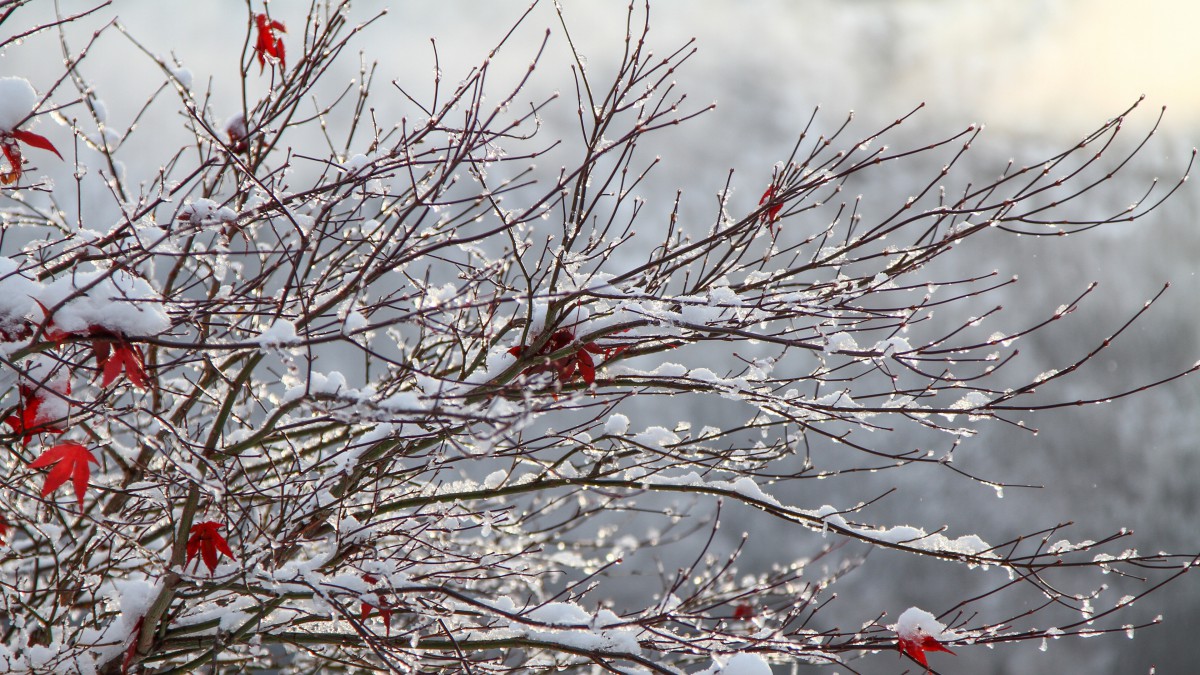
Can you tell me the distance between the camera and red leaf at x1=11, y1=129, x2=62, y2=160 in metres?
2.21

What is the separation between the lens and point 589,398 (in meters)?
2.48

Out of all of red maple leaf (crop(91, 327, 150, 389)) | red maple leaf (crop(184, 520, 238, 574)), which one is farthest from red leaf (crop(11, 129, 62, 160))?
red maple leaf (crop(184, 520, 238, 574))

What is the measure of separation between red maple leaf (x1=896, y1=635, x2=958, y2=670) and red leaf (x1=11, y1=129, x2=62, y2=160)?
3136 mm

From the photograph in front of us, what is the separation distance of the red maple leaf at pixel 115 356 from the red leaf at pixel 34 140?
0.72 m

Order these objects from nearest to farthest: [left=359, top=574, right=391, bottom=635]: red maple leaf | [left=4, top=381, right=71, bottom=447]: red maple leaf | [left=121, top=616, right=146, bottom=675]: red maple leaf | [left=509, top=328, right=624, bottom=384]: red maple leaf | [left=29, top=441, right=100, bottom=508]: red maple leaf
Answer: [left=29, top=441, right=100, bottom=508]: red maple leaf < [left=4, top=381, right=71, bottom=447]: red maple leaf < [left=359, top=574, right=391, bottom=635]: red maple leaf < [left=509, top=328, right=624, bottom=384]: red maple leaf < [left=121, top=616, right=146, bottom=675]: red maple leaf

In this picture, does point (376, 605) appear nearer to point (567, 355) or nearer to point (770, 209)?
point (567, 355)

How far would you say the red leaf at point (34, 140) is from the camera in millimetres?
2205

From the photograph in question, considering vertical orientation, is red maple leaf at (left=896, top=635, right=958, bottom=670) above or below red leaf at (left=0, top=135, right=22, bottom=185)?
below

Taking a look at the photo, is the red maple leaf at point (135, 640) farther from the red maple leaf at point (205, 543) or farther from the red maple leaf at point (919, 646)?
the red maple leaf at point (919, 646)

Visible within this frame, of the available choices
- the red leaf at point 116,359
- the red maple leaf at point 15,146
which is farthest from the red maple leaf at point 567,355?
the red maple leaf at point 15,146

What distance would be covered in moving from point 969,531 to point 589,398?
166cm

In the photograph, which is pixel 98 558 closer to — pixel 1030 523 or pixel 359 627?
pixel 359 627

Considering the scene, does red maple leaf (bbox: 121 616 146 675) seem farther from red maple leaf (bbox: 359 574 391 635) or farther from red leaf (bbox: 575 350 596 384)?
red leaf (bbox: 575 350 596 384)

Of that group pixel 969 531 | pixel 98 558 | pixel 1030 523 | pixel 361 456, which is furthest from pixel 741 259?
pixel 1030 523
